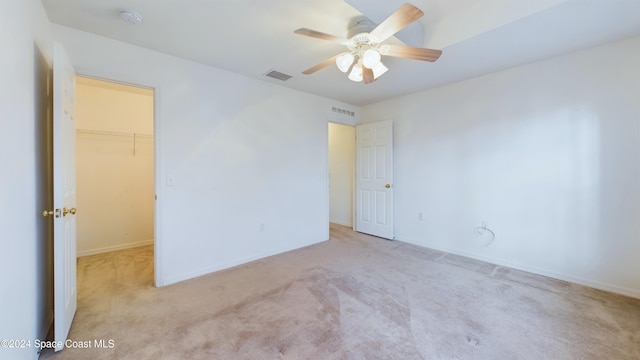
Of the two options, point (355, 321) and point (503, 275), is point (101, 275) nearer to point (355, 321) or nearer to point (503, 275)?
point (355, 321)

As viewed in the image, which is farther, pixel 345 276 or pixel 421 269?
pixel 421 269

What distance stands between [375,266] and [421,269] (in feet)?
1.79

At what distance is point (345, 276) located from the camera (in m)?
2.87

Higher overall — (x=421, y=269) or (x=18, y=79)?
(x=18, y=79)

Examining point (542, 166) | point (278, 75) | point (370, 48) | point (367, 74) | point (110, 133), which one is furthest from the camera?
point (110, 133)

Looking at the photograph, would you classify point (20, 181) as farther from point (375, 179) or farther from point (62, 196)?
point (375, 179)

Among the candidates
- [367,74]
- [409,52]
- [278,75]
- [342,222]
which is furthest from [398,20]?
[342,222]

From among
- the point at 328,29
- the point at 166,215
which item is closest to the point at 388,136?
the point at 328,29

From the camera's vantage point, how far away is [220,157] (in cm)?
309

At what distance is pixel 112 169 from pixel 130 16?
2.61 meters

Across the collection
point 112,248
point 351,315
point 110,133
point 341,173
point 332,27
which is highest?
point 332,27

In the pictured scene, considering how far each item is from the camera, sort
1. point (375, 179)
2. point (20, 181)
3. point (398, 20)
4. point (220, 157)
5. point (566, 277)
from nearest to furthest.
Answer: point (20, 181), point (398, 20), point (566, 277), point (220, 157), point (375, 179)

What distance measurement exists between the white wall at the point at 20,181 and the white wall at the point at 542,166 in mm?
4134

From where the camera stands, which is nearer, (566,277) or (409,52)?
(409,52)
